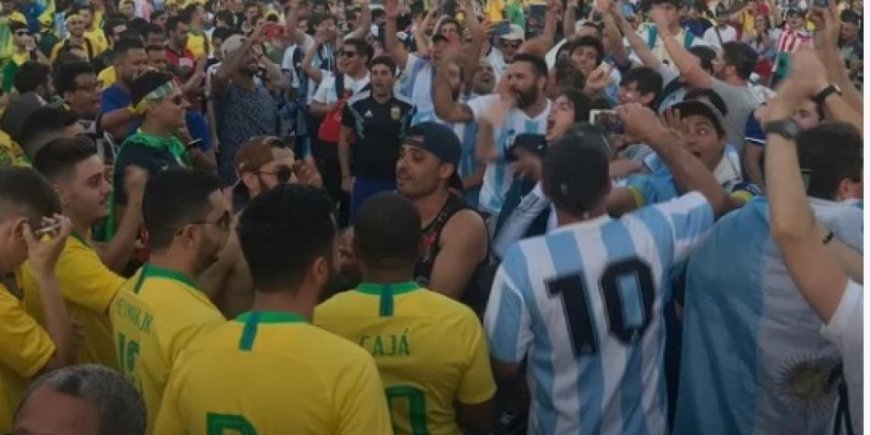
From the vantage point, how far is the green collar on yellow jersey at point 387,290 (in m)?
3.29

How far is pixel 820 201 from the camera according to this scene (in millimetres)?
3412

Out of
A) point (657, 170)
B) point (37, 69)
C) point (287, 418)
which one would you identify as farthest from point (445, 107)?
point (287, 418)

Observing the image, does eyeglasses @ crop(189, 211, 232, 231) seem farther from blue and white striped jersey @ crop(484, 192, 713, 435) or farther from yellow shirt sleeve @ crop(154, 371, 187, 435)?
blue and white striped jersey @ crop(484, 192, 713, 435)

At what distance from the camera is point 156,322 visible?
126 inches

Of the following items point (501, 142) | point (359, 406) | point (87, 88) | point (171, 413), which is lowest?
point (87, 88)

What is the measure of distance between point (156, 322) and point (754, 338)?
1.75 m

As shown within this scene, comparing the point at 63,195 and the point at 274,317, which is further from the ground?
the point at 274,317

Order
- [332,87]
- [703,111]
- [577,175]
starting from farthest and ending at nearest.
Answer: [332,87] < [703,111] < [577,175]

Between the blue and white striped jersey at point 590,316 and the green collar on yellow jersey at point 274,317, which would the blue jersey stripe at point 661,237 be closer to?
the blue and white striped jersey at point 590,316

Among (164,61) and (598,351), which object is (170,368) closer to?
(598,351)

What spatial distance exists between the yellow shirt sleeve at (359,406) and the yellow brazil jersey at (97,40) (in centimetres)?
1150

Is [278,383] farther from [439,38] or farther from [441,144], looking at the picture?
[439,38]

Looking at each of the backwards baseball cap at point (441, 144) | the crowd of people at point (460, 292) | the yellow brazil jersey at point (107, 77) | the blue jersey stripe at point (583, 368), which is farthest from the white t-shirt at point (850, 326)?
the yellow brazil jersey at point (107, 77)

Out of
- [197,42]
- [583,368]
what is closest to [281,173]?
[583,368]
